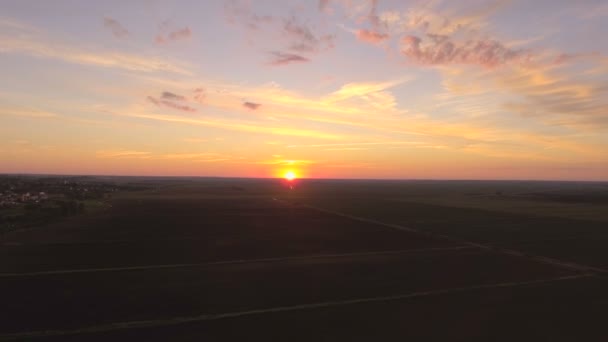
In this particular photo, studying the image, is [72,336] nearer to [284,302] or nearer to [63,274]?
[284,302]

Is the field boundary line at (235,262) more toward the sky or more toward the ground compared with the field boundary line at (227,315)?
more toward the sky

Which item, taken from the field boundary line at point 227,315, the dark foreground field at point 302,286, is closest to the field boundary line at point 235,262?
the dark foreground field at point 302,286

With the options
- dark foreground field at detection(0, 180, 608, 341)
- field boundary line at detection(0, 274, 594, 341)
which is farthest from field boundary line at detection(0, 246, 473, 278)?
field boundary line at detection(0, 274, 594, 341)

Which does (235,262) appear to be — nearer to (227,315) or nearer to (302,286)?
(302,286)

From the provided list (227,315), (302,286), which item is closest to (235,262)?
(302,286)

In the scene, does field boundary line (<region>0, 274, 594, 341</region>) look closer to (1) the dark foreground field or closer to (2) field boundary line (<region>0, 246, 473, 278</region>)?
(1) the dark foreground field

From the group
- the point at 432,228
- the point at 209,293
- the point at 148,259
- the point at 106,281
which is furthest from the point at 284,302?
the point at 432,228

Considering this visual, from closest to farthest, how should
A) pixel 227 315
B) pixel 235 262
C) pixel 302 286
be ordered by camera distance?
pixel 227 315 → pixel 302 286 → pixel 235 262

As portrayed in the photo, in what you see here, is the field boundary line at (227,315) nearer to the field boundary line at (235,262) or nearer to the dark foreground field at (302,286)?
the dark foreground field at (302,286)

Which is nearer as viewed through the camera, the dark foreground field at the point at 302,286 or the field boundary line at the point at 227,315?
the field boundary line at the point at 227,315
